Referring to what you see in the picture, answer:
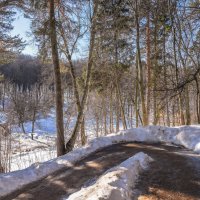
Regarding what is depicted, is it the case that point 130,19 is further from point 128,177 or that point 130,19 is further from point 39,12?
point 128,177

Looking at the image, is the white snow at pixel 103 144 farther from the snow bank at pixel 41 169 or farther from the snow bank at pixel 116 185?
the snow bank at pixel 116 185

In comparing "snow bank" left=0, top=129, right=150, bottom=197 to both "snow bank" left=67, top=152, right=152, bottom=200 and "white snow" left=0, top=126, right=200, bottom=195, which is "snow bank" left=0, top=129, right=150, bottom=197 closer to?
"white snow" left=0, top=126, right=200, bottom=195

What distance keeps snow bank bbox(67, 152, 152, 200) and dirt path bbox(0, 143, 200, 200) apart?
6.0 inches

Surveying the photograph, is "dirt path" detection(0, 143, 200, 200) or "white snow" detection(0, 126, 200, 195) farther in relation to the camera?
"white snow" detection(0, 126, 200, 195)

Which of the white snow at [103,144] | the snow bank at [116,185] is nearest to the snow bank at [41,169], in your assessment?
the white snow at [103,144]

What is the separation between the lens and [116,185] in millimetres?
3934

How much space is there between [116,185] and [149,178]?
3.40 feet

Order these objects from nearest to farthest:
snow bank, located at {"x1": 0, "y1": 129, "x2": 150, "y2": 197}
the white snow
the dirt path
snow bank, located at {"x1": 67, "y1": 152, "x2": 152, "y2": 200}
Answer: snow bank, located at {"x1": 67, "y1": 152, "x2": 152, "y2": 200}
the dirt path
snow bank, located at {"x1": 0, "y1": 129, "x2": 150, "y2": 197}
the white snow

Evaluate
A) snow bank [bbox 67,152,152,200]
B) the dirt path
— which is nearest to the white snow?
the dirt path

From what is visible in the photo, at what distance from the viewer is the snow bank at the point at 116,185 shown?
353 cm

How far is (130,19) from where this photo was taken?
13.5m

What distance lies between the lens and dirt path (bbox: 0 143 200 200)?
4125mm

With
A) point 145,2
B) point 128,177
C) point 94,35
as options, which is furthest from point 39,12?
point 128,177

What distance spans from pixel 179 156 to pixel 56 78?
4.95 metres
